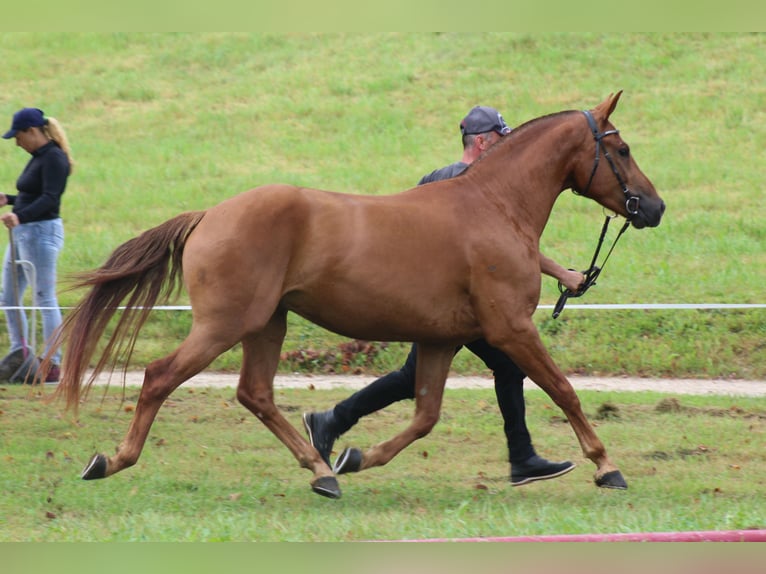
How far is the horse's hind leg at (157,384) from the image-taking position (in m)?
5.99

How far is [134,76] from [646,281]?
429 inches

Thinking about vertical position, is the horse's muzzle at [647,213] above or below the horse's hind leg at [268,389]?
above

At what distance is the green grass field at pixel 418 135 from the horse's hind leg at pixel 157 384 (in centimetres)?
449

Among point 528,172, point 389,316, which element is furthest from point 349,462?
point 528,172

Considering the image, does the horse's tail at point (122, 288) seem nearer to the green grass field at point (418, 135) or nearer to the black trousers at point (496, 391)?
the black trousers at point (496, 391)

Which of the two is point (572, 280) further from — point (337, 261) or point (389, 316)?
point (337, 261)

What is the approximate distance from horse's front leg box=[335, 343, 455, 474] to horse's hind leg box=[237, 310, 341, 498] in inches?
6.5

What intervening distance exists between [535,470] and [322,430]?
1.26 meters

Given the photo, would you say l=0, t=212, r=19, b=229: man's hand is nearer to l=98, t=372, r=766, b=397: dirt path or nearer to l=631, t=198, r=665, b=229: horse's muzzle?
l=98, t=372, r=766, b=397: dirt path

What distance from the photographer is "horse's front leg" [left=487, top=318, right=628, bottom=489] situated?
6.30m

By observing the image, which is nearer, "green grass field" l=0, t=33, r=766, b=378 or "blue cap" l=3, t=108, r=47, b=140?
"blue cap" l=3, t=108, r=47, b=140

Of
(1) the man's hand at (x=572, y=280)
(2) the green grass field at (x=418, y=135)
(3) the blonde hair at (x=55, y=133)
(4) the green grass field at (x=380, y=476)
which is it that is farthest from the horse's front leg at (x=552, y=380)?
(3) the blonde hair at (x=55, y=133)

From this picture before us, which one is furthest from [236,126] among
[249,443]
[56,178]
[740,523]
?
[740,523]

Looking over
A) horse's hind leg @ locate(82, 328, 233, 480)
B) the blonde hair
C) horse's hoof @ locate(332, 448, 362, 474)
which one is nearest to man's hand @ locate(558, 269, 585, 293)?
horse's hoof @ locate(332, 448, 362, 474)
